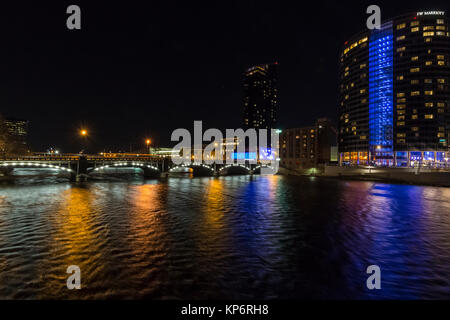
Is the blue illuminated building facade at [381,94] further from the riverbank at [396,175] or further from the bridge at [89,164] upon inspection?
the bridge at [89,164]

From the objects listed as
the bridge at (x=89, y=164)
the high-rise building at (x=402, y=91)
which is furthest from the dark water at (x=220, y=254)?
the high-rise building at (x=402, y=91)

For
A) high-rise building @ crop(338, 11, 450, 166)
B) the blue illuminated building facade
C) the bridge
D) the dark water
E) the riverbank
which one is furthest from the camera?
the blue illuminated building facade

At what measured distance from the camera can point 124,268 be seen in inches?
390

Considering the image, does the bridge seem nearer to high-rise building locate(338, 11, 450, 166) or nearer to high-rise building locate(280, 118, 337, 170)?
high-rise building locate(280, 118, 337, 170)

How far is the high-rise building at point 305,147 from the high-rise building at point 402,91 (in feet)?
52.0

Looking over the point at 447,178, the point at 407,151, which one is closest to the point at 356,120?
the point at 407,151

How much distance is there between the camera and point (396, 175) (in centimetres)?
6431

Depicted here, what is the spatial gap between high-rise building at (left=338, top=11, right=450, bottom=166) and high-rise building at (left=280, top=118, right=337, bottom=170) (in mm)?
15848

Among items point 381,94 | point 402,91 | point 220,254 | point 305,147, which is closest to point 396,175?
point 220,254

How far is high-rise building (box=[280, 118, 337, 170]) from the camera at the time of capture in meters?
140

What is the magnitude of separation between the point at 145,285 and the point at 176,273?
4.57 feet

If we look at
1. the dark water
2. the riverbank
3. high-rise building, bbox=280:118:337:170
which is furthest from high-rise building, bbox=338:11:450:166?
the dark water

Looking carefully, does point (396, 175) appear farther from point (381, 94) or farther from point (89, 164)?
point (381, 94)

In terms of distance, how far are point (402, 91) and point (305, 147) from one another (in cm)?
5715
